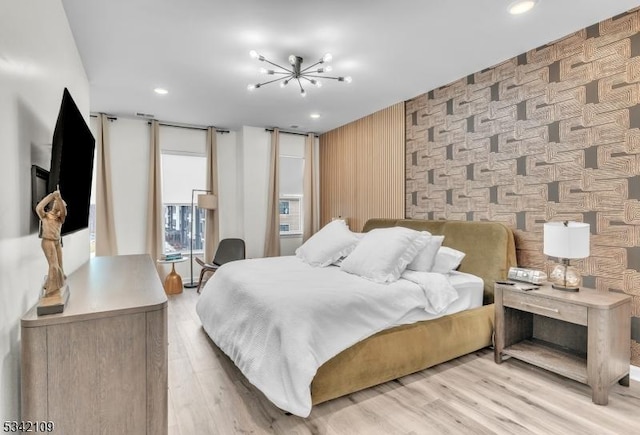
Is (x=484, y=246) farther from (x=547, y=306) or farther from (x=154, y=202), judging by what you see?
(x=154, y=202)

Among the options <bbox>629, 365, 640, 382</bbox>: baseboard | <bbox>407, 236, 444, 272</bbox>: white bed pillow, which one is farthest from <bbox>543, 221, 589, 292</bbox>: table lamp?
<bbox>407, 236, 444, 272</bbox>: white bed pillow

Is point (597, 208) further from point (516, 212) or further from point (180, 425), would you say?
point (180, 425)

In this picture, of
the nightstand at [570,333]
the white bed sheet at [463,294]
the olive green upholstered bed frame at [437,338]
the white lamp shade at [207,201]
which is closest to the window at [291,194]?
the white lamp shade at [207,201]

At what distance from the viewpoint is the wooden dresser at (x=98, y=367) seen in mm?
1143

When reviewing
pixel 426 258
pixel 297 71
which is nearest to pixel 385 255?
pixel 426 258

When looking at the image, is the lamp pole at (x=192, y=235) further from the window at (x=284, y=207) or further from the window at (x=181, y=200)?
the window at (x=284, y=207)

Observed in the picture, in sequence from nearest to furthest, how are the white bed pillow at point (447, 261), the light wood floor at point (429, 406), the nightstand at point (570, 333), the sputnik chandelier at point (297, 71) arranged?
the light wood floor at point (429, 406), the nightstand at point (570, 333), the sputnik chandelier at point (297, 71), the white bed pillow at point (447, 261)

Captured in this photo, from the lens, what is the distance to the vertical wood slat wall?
4.43 meters

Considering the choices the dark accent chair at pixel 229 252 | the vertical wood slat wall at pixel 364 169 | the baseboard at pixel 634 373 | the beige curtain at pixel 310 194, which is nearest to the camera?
the baseboard at pixel 634 373

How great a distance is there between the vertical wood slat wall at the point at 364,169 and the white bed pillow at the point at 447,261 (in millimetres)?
1216

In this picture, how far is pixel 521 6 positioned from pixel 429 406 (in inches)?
110

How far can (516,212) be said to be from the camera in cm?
307

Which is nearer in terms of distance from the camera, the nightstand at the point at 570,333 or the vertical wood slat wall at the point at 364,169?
the nightstand at the point at 570,333

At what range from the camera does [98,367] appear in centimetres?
122
